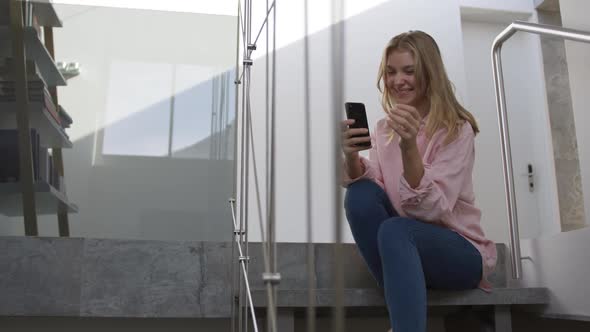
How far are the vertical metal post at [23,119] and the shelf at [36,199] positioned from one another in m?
0.02

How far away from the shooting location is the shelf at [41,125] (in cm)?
179

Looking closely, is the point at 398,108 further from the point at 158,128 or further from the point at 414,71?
the point at 158,128

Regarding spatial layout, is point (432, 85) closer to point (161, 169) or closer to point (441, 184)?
point (441, 184)

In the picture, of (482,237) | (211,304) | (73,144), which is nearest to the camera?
(482,237)

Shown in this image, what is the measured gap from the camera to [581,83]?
209cm

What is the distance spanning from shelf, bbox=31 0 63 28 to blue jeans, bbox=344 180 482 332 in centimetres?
127

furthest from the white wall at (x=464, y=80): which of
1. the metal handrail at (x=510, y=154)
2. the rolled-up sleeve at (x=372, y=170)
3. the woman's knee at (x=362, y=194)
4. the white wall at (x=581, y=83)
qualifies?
the woman's knee at (x=362, y=194)

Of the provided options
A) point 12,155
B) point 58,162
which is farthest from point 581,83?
point 12,155

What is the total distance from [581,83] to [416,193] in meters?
1.36

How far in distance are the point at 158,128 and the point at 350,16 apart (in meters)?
1.18

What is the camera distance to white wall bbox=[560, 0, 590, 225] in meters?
2.02

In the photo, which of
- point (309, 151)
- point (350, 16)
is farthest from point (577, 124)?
point (309, 151)

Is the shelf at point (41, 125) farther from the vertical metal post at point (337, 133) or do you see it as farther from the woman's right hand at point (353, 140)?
the vertical metal post at point (337, 133)

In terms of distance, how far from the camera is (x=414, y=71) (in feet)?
4.01
